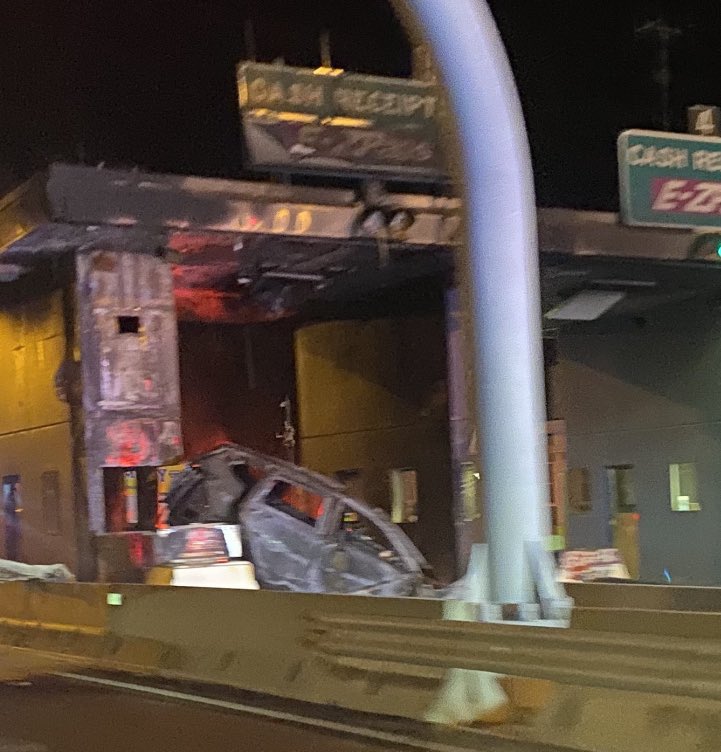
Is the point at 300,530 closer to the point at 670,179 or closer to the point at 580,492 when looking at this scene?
the point at 670,179

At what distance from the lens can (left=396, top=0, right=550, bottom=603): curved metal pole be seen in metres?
6.34

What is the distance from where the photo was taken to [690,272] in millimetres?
18734

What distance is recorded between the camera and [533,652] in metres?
6.17

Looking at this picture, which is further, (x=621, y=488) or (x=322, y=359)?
(x=322, y=359)

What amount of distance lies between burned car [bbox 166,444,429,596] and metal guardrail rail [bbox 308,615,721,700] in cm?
674

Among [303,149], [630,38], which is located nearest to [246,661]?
[303,149]

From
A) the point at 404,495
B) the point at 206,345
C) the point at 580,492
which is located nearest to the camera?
the point at 580,492

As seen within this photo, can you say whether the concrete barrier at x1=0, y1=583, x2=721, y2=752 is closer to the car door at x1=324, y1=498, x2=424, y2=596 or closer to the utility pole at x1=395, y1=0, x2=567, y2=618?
the utility pole at x1=395, y1=0, x2=567, y2=618

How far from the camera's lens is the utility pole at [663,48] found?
2014cm

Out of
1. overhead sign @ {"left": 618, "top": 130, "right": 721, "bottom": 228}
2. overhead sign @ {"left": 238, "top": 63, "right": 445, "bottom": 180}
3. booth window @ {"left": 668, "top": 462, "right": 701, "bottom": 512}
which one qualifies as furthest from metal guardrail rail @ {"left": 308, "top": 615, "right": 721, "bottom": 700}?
booth window @ {"left": 668, "top": 462, "right": 701, "bottom": 512}

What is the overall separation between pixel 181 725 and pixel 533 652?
2.50m

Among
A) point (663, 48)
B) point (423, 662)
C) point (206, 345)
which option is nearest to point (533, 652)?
point (423, 662)

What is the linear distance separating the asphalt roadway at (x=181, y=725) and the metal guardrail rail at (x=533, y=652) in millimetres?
368

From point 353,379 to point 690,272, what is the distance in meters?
6.59
